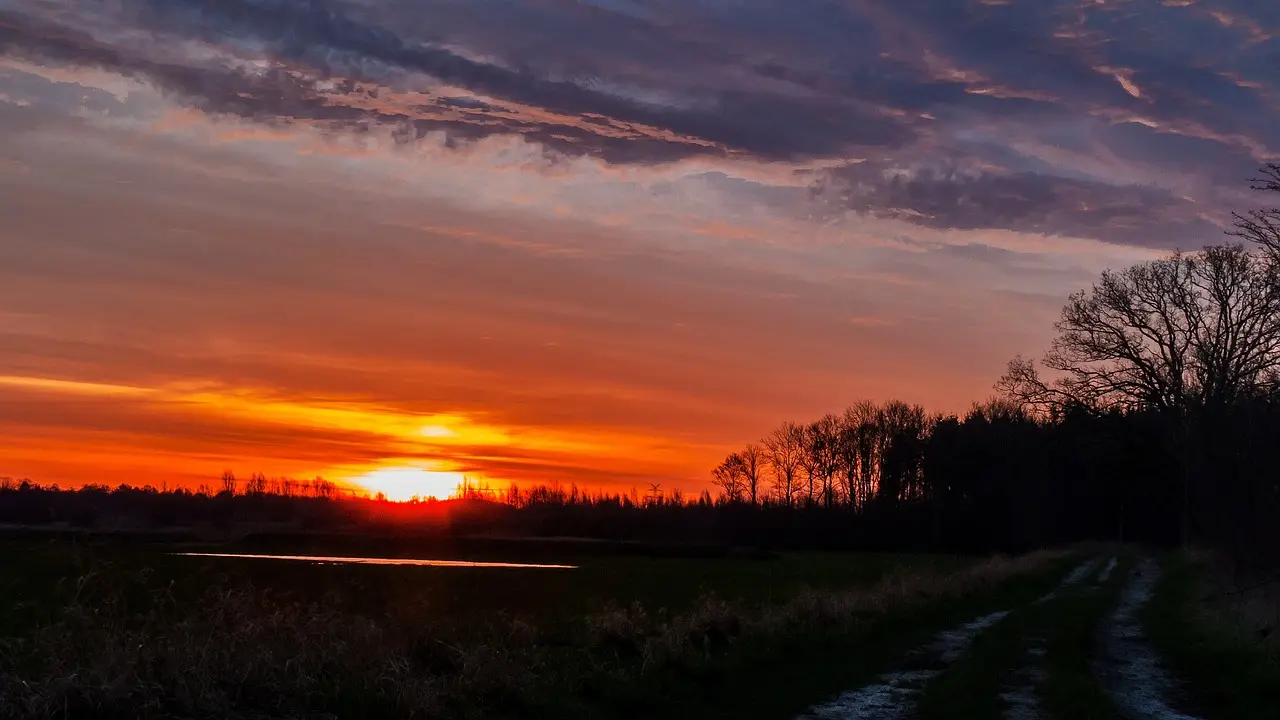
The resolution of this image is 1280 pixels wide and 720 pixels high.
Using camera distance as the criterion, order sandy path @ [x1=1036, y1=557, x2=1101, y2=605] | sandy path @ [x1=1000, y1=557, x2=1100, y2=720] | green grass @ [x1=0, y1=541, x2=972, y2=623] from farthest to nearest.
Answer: sandy path @ [x1=1036, y1=557, x2=1101, y2=605], green grass @ [x1=0, y1=541, x2=972, y2=623], sandy path @ [x1=1000, y1=557, x2=1100, y2=720]

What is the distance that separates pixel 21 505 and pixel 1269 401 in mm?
136564

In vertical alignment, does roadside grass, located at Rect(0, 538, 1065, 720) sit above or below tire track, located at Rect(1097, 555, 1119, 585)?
above

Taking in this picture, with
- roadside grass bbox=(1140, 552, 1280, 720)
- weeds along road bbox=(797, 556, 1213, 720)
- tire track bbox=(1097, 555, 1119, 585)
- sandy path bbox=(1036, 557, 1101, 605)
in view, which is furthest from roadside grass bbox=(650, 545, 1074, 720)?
tire track bbox=(1097, 555, 1119, 585)

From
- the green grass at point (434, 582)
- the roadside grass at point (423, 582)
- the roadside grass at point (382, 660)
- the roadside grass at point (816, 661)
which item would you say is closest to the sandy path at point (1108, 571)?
the green grass at point (434, 582)

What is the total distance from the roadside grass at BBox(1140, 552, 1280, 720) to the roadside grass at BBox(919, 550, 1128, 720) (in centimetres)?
136

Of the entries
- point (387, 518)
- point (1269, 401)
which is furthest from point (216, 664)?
point (387, 518)

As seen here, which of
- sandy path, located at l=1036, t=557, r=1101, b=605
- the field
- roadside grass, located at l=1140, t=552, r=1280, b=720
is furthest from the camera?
sandy path, located at l=1036, t=557, r=1101, b=605

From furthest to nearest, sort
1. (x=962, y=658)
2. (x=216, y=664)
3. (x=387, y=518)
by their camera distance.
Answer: (x=387, y=518), (x=962, y=658), (x=216, y=664)

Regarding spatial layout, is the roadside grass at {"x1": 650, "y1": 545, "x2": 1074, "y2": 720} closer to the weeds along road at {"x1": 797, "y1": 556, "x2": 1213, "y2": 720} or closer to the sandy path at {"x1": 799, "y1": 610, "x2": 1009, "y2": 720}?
the sandy path at {"x1": 799, "y1": 610, "x2": 1009, "y2": 720}

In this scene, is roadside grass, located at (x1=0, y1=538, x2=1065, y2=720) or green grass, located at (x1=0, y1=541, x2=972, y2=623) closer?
roadside grass, located at (x1=0, y1=538, x2=1065, y2=720)

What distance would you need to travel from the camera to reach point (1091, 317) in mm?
57469

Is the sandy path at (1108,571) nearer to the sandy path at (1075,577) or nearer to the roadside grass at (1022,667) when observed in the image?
the sandy path at (1075,577)

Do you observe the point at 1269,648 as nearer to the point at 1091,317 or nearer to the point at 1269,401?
the point at 1269,401

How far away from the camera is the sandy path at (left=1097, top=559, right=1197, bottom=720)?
1333 cm
